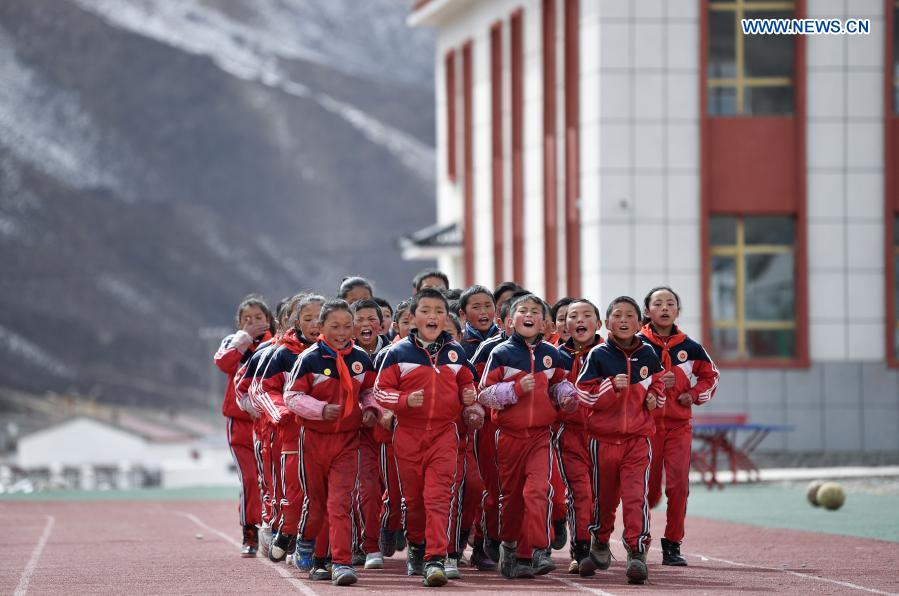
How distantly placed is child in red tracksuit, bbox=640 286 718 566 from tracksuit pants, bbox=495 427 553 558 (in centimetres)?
87

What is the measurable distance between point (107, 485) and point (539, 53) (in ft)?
172

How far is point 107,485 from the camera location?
84.9 metres

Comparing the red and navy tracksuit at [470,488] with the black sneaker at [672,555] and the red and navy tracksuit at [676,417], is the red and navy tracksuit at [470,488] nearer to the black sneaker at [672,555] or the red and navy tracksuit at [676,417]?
the red and navy tracksuit at [676,417]

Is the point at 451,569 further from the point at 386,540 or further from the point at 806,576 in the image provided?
the point at 806,576

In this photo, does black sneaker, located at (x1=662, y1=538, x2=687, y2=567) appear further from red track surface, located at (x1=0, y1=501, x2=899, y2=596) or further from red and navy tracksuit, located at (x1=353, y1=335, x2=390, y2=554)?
red and navy tracksuit, located at (x1=353, y1=335, x2=390, y2=554)

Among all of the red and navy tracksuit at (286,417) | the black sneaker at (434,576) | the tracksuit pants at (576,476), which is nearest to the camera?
the black sneaker at (434,576)

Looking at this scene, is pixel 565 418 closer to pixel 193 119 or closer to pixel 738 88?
pixel 738 88

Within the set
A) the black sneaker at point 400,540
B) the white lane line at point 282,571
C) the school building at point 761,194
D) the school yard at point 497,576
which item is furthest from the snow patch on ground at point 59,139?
the black sneaker at point 400,540

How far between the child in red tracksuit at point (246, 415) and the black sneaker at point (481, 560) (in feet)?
7.18

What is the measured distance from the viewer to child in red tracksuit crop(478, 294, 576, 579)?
1225 centimetres

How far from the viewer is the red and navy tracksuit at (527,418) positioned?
40.2 ft

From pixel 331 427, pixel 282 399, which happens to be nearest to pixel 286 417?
pixel 282 399

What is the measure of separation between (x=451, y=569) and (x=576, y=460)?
4.08 feet

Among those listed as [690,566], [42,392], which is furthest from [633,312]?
[42,392]
